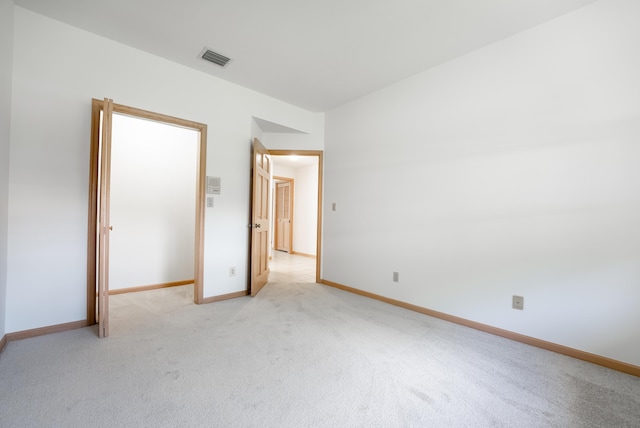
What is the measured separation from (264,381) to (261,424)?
13.8 inches

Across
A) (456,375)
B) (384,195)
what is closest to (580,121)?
(384,195)

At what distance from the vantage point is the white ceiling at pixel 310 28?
2.10 m

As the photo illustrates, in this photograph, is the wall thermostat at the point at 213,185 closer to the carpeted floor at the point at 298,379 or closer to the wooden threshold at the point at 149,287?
the carpeted floor at the point at 298,379

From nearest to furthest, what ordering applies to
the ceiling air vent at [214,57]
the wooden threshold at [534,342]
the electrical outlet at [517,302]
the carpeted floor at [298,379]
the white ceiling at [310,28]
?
the carpeted floor at [298,379] → the wooden threshold at [534,342] → the white ceiling at [310,28] → the electrical outlet at [517,302] → the ceiling air vent at [214,57]

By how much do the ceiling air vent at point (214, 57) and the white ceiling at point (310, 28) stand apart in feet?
0.18

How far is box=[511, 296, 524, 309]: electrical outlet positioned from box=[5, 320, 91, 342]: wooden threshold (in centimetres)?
380

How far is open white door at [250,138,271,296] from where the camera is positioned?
3.43 metres

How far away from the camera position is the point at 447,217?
2.82 metres

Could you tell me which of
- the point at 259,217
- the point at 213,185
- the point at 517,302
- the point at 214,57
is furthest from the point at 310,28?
the point at 517,302

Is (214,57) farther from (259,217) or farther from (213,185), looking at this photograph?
(259,217)

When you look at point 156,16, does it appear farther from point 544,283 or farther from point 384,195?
point 544,283

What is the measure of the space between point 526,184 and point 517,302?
1.02 m

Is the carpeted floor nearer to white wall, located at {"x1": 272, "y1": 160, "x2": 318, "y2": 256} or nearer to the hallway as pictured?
the hallway

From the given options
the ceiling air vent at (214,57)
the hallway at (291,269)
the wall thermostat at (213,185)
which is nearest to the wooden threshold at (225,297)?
the hallway at (291,269)
